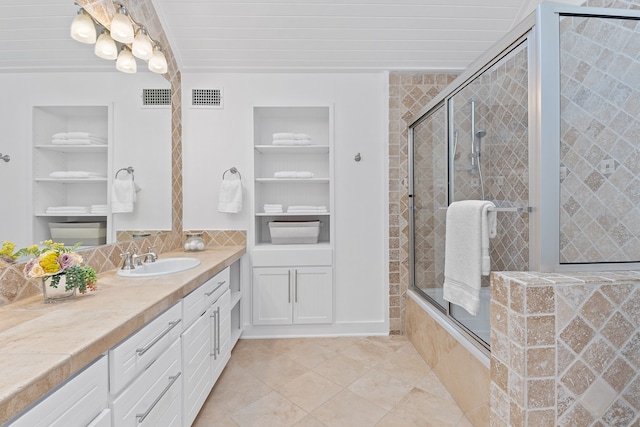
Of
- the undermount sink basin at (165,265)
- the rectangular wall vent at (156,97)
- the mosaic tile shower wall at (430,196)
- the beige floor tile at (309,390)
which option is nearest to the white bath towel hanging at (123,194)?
the undermount sink basin at (165,265)

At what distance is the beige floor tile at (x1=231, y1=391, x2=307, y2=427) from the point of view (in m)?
1.55

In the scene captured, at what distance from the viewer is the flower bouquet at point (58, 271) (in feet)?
3.58

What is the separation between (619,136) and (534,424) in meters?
1.25

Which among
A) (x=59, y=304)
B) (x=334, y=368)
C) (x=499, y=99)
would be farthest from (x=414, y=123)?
(x=59, y=304)

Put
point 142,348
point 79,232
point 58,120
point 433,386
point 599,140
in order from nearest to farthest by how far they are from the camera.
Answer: point 142,348 < point 599,140 < point 58,120 < point 79,232 < point 433,386

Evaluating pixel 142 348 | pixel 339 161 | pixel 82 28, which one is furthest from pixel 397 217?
pixel 82 28

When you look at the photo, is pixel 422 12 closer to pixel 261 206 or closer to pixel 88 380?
pixel 261 206

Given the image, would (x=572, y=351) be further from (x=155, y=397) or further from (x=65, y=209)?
(x=65, y=209)

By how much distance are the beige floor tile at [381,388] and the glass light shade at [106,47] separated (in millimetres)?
2487

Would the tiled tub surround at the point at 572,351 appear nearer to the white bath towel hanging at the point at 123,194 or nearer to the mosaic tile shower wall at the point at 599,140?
the mosaic tile shower wall at the point at 599,140

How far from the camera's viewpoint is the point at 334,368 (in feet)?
6.77

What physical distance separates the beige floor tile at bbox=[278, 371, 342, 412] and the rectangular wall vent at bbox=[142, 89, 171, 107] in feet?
7.04

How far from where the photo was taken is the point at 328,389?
6.01 feet

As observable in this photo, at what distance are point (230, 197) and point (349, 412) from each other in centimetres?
177
